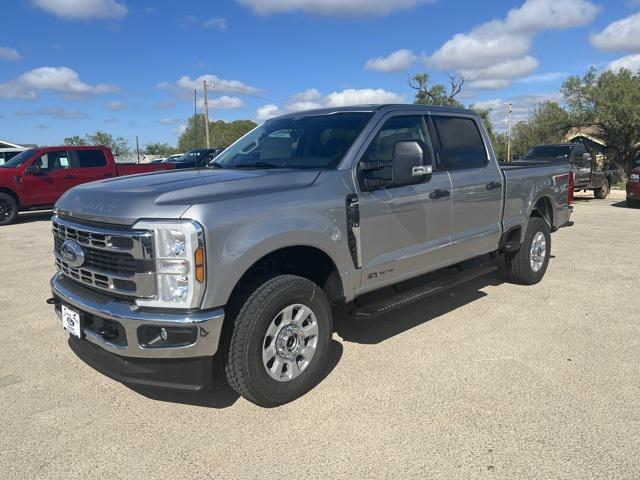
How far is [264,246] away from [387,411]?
1.32 meters

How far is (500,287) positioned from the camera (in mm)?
6219

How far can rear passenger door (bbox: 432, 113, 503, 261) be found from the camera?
4801 millimetres

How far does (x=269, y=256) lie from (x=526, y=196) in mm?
3636

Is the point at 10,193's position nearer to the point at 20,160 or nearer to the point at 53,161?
the point at 20,160

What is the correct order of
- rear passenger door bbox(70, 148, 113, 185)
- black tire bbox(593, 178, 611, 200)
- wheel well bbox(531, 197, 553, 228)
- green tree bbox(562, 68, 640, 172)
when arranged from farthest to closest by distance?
green tree bbox(562, 68, 640, 172) < black tire bbox(593, 178, 611, 200) < rear passenger door bbox(70, 148, 113, 185) < wheel well bbox(531, 197, 553, 228)

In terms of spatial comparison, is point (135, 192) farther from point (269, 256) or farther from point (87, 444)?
point (87, 444)

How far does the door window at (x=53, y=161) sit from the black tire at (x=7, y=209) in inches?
40.4

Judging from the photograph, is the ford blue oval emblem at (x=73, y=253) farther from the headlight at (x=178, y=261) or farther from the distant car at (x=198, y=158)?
the distant car at (x=198, y=158)

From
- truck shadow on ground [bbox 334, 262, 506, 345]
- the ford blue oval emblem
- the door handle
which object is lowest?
truck shadow on ground [bbox 334, 262, 506, 345]

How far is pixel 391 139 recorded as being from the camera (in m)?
4.28

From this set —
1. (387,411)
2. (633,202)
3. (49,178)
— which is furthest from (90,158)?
(633,202)

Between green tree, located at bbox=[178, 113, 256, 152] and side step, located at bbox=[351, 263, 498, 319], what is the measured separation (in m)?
75.6

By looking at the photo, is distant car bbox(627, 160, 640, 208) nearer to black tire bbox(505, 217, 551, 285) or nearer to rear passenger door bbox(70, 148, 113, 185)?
black tire bbox(505, 217, 551, 285)

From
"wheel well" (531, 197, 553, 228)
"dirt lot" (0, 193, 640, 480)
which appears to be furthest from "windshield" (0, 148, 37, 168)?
"wheel well" (531, 197, 553, 228)
